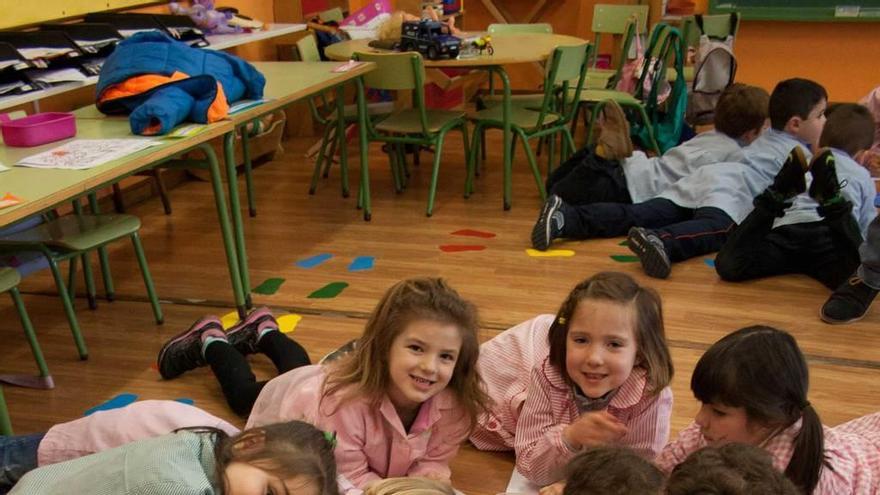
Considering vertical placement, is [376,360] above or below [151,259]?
above

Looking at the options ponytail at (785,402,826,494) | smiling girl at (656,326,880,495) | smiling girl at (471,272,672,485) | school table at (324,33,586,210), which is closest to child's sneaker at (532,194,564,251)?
school table at (324,33,586,210)

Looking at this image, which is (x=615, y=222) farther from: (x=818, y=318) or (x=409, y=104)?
(x=409, y=104)

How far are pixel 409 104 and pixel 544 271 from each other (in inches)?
90.1

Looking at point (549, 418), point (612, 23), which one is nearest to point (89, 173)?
point (549, 418)

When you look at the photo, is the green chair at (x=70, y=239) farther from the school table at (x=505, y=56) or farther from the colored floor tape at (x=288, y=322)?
the school table at (x=505, y=56)

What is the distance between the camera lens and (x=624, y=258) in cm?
348

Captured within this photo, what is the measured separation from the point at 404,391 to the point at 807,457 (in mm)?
788

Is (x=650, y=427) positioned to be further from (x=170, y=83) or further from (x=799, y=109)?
(x=799, y=109)

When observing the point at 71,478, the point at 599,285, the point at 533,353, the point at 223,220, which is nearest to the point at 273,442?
the point at 71,478

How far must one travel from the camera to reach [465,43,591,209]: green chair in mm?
3953

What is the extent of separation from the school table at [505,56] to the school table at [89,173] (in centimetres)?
142

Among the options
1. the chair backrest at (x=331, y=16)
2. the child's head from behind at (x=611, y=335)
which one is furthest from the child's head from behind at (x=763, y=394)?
the chair backrest at (x=331, y=16)

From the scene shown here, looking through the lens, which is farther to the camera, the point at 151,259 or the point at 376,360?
the point at 151,259

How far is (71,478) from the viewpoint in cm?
136
